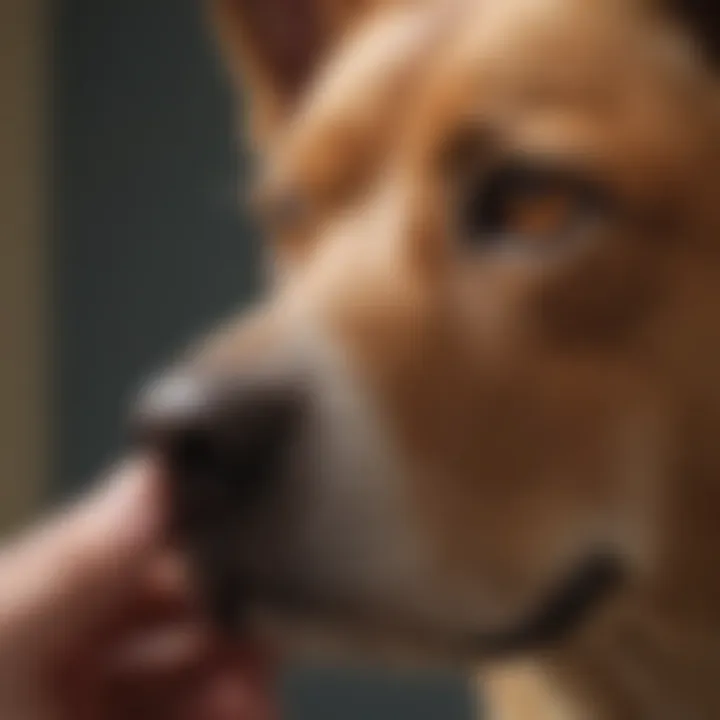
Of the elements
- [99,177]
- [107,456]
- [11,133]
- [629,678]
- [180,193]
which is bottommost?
[629,678]

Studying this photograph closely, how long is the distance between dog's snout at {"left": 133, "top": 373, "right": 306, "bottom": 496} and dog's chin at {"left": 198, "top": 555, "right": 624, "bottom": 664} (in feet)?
0.21

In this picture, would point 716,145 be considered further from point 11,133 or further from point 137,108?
point 11,133

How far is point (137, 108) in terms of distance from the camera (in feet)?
5.68

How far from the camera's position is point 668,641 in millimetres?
790

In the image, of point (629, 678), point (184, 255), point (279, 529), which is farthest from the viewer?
point (184, 255)

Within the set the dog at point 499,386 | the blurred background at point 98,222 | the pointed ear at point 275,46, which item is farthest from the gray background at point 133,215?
the dog at point 499,386

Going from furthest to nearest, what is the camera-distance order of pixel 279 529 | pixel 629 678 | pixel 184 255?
pixel 184 255 < pixel 629 678 < pixel 279 529

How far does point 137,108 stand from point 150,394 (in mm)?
1067

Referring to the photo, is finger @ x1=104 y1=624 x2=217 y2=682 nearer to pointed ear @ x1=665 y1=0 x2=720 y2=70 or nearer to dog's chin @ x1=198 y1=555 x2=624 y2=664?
dog's chin @ x1=198 y1=555 x2=624 y2=664

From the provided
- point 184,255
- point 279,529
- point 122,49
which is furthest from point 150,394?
point 122,49

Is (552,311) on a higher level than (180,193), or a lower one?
lower

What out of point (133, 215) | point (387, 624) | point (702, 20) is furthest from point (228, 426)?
point (133, 215)

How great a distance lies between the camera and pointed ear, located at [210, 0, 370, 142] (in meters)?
1.02

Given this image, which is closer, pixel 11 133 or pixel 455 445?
pixel 455 445
